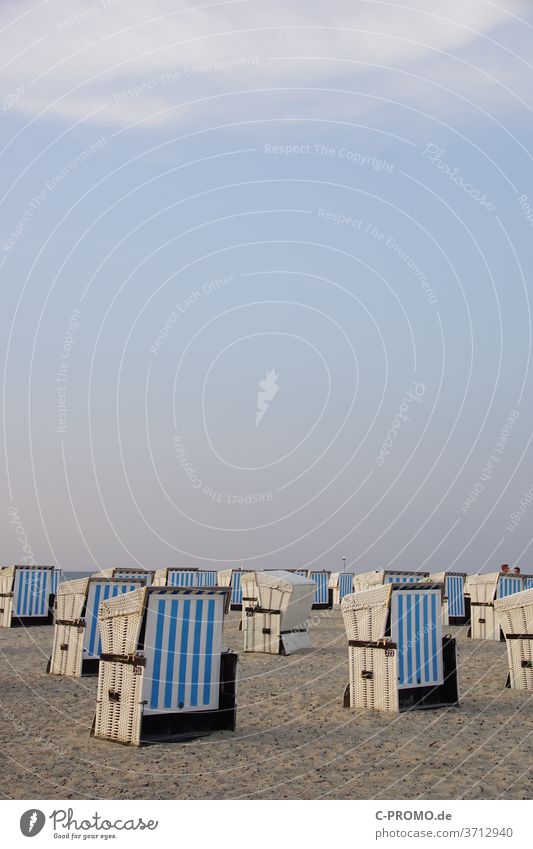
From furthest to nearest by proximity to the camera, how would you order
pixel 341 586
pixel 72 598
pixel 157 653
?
pixel 341 586 < pixel 72 598 < pixel 157 653

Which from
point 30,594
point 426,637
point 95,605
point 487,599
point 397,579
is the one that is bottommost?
point 426,637

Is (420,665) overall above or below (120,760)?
above

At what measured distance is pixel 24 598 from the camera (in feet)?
90.5

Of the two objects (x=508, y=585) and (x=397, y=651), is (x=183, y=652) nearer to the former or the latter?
(x=397, y=651)

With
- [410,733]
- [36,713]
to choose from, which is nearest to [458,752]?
[410,733]

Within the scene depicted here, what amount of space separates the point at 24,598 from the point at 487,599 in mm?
14197

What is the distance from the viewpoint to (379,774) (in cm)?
852

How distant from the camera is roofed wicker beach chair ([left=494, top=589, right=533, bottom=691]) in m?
14.2

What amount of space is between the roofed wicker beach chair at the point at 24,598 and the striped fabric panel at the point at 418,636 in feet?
58.2

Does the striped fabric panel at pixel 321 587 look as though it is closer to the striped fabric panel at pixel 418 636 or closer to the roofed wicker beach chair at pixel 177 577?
the roofed wicker beach chair at pixel 177 577

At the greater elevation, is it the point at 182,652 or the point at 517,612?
the point at 517,612

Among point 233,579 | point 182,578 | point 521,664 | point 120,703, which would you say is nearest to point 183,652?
point 120,703
